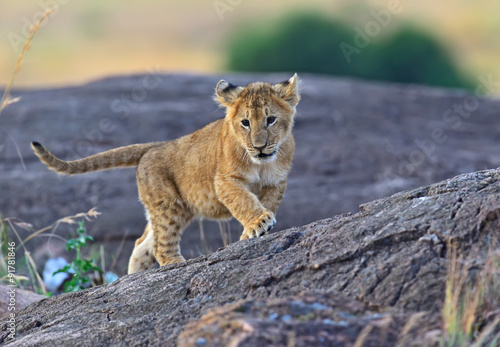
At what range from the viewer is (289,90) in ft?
21.9

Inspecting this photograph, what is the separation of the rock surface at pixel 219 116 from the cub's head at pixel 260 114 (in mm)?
3225

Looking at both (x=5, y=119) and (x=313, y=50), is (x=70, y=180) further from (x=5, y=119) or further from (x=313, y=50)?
(x=313, y=50)

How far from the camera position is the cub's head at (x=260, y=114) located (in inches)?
245

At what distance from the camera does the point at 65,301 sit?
539 centimetres

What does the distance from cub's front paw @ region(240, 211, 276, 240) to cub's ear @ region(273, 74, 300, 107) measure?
1.21 metres

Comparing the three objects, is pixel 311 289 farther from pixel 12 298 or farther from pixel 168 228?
pixel 168 228

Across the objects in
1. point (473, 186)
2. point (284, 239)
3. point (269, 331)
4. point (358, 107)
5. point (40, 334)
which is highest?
point (358, 107)

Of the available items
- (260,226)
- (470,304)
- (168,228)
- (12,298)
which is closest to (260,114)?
(260,226)

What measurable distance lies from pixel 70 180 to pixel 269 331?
9.37 m

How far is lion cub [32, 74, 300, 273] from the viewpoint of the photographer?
6.25 metres

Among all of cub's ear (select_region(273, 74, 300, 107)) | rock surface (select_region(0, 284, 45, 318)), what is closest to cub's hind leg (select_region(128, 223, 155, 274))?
rock surface (select_region(0, 284, 45, 318))

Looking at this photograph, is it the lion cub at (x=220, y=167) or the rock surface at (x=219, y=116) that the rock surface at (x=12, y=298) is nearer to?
the lion cub at (x=220, y=167)

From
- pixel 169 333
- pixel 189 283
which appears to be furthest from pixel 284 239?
pixel 169 333

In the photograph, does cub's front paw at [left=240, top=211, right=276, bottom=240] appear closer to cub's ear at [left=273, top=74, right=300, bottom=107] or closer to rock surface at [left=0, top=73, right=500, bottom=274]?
cub's ear at [left=273, top=74, right=300, bottom=107]
